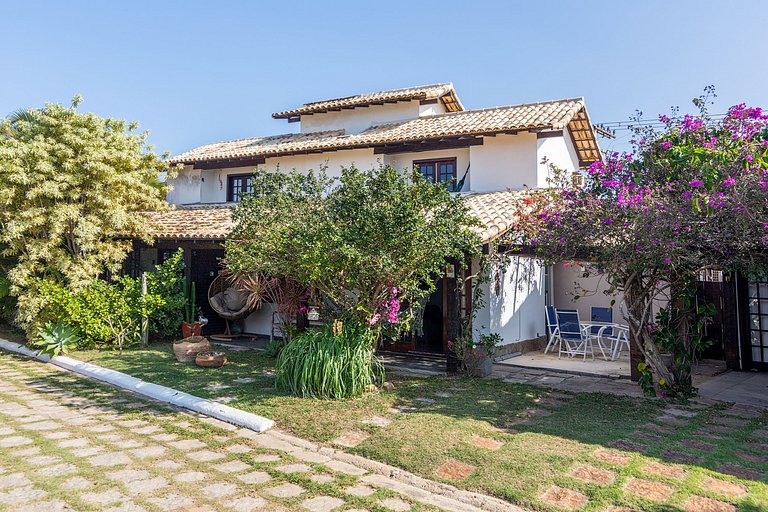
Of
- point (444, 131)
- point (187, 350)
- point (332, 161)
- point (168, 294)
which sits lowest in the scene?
point (187, 350)

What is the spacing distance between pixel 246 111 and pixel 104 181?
10228 mm

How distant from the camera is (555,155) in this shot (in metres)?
14.8

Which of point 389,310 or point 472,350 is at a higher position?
point 389,310

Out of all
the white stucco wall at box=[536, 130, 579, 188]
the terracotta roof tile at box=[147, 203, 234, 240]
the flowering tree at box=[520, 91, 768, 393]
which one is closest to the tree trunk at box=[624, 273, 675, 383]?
the flowering tree at box=[520, 91, 768, 393]

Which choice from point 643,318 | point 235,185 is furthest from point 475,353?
point 235,185

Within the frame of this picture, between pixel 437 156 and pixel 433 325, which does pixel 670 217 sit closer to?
pixel 433 325

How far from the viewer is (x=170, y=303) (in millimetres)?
13117

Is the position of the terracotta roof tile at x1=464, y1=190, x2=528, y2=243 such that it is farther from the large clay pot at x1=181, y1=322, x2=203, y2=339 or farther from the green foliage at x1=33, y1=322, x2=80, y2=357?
the green foliage at x1=33, y1=322, x2=80, y2=357

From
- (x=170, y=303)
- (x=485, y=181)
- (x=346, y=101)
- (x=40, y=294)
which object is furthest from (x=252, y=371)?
(x=346, y=101)

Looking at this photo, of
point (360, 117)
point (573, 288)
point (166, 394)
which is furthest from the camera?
point (360, 117)

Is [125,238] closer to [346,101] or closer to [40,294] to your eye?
[40,294]

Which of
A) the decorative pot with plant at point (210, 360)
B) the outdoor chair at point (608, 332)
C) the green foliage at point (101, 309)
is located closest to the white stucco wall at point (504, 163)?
the outdoor chair at point (608, 332)

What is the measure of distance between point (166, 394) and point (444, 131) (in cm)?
975

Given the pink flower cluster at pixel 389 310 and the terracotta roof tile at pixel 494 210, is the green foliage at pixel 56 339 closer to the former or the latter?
the pink flower cluster at pixel 389 310
